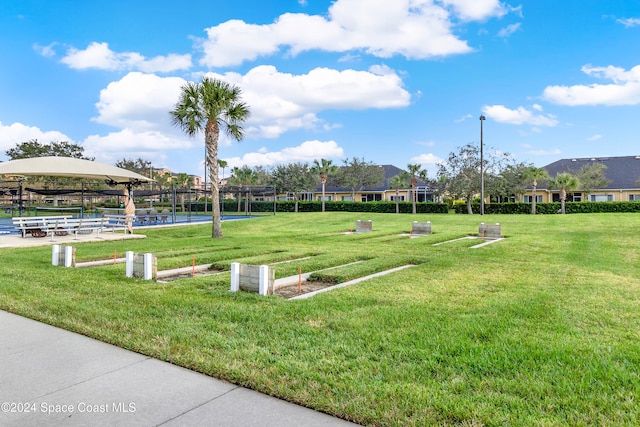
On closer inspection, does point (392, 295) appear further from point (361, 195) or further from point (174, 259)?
point (361, 195)

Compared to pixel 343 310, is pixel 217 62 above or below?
above

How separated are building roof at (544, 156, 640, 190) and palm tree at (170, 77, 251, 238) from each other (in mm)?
40338

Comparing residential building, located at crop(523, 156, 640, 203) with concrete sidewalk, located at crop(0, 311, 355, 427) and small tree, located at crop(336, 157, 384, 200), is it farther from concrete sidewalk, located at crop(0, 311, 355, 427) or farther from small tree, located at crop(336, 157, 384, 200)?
concrete sidewalk, located at crop(0, 311, 355, 427)

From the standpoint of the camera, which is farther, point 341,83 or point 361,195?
point 361,195

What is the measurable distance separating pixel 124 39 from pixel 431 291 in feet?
58.0

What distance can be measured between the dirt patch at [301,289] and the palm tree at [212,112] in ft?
32.6

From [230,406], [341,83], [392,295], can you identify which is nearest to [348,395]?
[230,406]

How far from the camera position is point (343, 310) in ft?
16.9

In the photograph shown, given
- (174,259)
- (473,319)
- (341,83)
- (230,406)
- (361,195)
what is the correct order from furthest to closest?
(361,195), (341,83), (174,259), (473,319), (230,406)

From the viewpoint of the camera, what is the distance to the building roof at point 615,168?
4288 cm

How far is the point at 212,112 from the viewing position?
53.5 ft

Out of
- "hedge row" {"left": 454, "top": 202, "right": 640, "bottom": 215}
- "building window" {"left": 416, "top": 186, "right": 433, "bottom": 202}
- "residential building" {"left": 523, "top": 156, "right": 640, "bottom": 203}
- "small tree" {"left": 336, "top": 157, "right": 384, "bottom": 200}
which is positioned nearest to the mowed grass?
"hedge row" {"left": 454, "top": 202, "right": 640, "bottom": 215}

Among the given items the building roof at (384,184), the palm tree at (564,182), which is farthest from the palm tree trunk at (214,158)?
the building roof at (384,184)

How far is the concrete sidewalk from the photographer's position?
2682 millimetres
